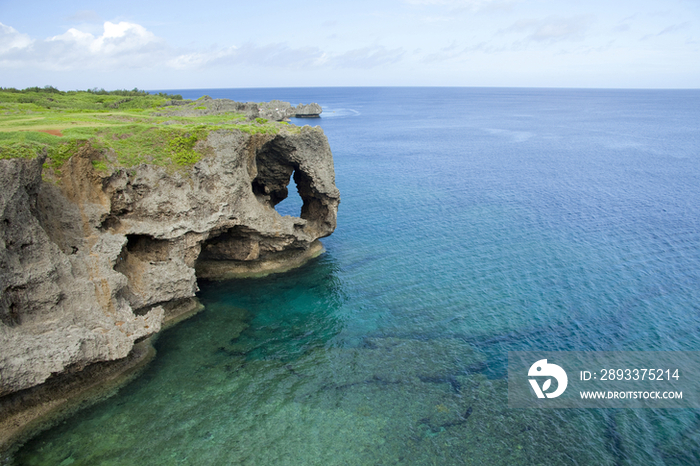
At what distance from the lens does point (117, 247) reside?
2478 centimetres

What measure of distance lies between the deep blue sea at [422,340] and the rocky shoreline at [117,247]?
2127mm

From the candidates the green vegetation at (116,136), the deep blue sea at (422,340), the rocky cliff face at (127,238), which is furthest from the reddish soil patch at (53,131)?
the deep blue sea at (422,340)

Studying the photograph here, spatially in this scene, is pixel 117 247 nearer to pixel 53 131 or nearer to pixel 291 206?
pixel 53 131

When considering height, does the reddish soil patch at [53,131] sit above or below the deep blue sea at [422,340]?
above

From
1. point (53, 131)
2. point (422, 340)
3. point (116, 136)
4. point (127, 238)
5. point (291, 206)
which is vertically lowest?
point (422, 340)

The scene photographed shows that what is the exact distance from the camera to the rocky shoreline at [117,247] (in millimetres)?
19719

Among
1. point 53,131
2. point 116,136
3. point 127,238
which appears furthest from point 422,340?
point 53,131

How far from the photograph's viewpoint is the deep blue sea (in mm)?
19375

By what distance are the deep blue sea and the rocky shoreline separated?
213 centimetres

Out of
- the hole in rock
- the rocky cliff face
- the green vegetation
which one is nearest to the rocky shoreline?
the rocky cliff face

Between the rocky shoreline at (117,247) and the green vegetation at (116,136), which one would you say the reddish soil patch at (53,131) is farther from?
the rocky shoreline at (117,247)

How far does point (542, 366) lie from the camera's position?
24625mm

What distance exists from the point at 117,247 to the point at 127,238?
6.38 ft

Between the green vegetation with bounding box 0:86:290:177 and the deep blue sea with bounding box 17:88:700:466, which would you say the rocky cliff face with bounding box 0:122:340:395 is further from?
the deep blue sea with bounding box 17:88:700:466
